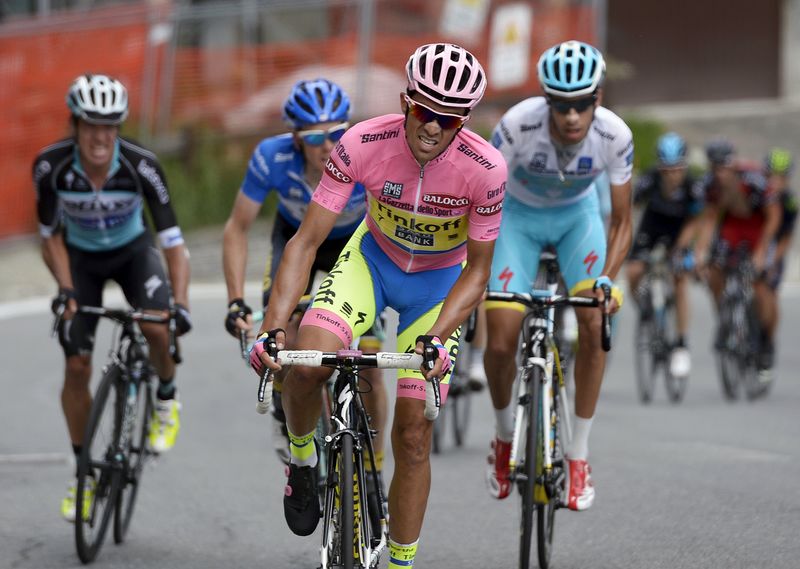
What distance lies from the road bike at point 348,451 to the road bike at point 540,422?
1.08 meters

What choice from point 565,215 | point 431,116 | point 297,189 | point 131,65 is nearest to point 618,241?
point 565,215

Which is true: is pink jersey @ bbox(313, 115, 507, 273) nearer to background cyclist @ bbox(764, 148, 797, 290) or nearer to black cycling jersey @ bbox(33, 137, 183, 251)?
black cycling jersey @ bbox(33, 137, 183, 251)

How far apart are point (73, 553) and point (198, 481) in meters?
1.88

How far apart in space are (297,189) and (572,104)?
1.45 metres

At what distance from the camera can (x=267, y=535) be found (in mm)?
7871

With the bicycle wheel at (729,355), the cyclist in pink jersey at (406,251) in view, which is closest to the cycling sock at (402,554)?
the cyclist in pink jersey at (406,251)

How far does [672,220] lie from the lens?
1361 cm

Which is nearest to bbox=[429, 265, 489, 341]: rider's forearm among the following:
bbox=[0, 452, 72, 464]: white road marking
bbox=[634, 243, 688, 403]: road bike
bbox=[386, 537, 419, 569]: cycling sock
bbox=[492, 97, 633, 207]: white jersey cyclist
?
Result: bbox=[386, 537, 419, 569]: cycling sock

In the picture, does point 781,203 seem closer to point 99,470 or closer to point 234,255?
point 234,255

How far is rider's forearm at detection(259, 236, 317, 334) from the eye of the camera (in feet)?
19.3

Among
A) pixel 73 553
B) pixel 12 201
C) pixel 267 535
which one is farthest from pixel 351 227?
pixel 12 201

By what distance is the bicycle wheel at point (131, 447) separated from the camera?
7.67 meters

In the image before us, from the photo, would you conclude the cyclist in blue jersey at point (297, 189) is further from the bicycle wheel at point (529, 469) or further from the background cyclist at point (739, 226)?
the background cyclist at point (739, 226)

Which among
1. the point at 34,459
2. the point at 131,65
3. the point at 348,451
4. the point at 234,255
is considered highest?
the point at 131,65
